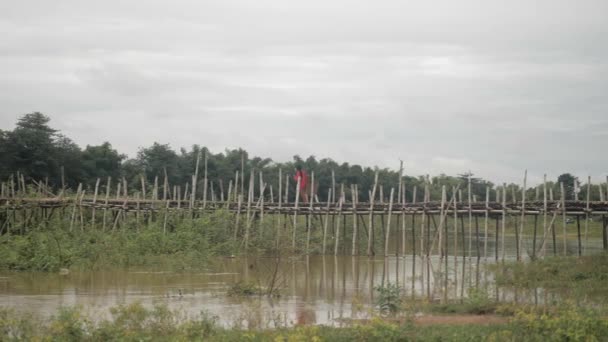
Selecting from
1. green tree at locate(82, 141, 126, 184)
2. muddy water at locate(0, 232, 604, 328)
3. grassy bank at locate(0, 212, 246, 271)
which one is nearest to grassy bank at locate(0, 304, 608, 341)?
muddy water at locate(0, 232, 604, 328)

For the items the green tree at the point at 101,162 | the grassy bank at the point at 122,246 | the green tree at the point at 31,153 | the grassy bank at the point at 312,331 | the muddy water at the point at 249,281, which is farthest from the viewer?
the green tree at the point at 101,162

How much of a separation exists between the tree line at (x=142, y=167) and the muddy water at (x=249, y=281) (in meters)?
6.68

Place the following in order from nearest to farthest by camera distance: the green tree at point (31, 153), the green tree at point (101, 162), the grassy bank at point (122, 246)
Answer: the grassy bank at point (122, 246)
the green tree at point (31, 153)
the green tree at point (101, 162)

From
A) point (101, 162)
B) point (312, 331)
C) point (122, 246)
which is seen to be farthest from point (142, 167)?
point (312, 331)

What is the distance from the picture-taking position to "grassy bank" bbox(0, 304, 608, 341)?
10969mm

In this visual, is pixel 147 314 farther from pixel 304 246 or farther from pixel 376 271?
pixel 304 246

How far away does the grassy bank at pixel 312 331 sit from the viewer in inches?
432

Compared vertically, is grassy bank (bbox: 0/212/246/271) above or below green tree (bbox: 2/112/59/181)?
below

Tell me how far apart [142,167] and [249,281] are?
31228mm

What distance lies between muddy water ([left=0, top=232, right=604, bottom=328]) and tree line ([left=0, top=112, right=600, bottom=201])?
6.68 metres

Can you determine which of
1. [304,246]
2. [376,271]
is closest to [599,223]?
[304,246]

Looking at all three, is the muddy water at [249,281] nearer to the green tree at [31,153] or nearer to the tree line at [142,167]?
the tree line at [142,167]

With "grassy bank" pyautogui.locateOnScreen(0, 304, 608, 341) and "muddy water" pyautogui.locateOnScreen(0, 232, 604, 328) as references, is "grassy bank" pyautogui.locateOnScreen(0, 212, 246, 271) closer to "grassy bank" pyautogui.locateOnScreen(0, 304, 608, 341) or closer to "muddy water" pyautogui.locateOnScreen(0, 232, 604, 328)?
"muddy water" pyautogui.locateOnScreen(0, 232, 604, 328)

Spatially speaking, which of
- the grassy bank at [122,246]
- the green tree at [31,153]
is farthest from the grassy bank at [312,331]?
the green tree at [31,153]
